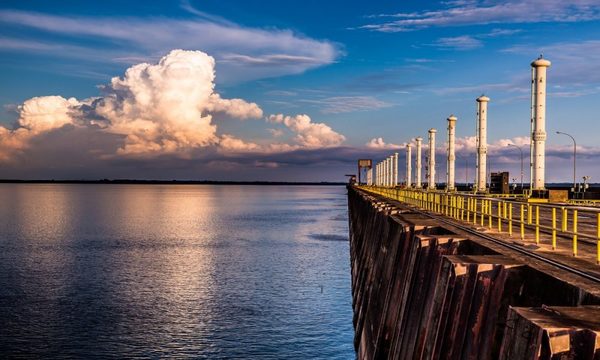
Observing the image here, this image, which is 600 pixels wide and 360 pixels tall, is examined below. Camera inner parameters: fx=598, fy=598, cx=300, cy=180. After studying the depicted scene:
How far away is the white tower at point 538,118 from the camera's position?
4356 centimetres

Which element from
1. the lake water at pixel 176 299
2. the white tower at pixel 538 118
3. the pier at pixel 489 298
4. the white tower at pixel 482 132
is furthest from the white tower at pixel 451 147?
the pier at pixel 489 298

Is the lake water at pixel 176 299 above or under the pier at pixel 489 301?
under

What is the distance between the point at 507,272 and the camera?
9.03 meters

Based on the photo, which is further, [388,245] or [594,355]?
[388,245]

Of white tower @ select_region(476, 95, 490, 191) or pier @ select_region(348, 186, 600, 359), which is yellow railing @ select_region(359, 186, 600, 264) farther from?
white tower @ select_region(476, 95, 490, 191)

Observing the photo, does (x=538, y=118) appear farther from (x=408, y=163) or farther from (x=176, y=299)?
(x=408, y=163)

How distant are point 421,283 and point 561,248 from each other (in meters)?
6.65

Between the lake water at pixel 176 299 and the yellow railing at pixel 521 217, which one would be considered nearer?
the yellow railing at pixel 521 217

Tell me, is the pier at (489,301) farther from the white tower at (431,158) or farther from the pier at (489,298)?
the white tower at (431,158)

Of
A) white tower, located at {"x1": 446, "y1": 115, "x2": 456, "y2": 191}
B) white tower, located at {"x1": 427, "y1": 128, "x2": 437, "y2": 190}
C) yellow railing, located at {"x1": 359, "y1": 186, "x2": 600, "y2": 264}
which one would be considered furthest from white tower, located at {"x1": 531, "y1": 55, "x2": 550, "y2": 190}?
white tower, located at {"x1": 427, "y1": 128, "x2": 437, "y2": 190}

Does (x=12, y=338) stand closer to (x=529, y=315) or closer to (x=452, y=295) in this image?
(x=452, y=295)

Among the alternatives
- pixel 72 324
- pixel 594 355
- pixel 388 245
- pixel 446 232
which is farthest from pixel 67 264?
pixel 594 355

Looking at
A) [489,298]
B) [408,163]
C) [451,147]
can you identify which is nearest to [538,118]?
[451,147]

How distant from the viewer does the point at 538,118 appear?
4362 cm
